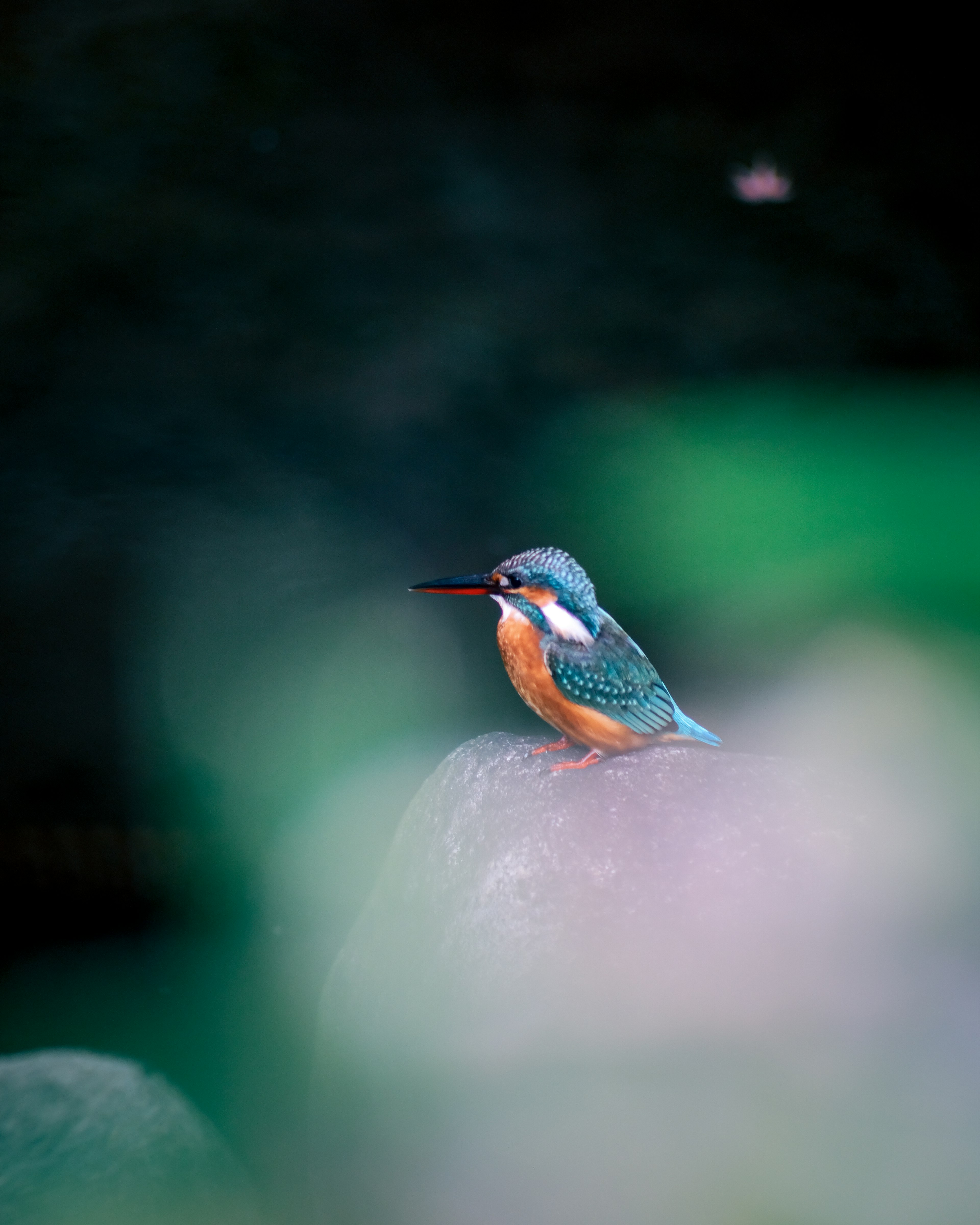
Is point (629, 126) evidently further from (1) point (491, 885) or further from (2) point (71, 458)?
(1) point (491, 885)

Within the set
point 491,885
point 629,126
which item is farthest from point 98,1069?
point 629,126

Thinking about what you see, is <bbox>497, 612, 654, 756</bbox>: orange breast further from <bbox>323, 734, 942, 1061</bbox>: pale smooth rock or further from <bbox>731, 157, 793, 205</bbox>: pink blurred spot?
<bbox>731, 157, 793, 205</bbox>: pink blurred spot

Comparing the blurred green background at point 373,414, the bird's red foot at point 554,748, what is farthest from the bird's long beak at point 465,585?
the blurred green background at point 373,414

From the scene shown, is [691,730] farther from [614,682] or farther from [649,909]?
[649,909]

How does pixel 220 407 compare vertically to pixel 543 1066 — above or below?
above

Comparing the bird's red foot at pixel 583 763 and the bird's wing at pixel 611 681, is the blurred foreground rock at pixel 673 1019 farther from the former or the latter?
the bird's wing at pixel 611 681

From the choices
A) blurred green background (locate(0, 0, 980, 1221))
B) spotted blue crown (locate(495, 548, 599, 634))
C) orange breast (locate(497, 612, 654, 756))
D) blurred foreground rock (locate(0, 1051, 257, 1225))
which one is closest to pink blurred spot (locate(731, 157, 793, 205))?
blurred green background (locate(0, 0, 980, 1221))
